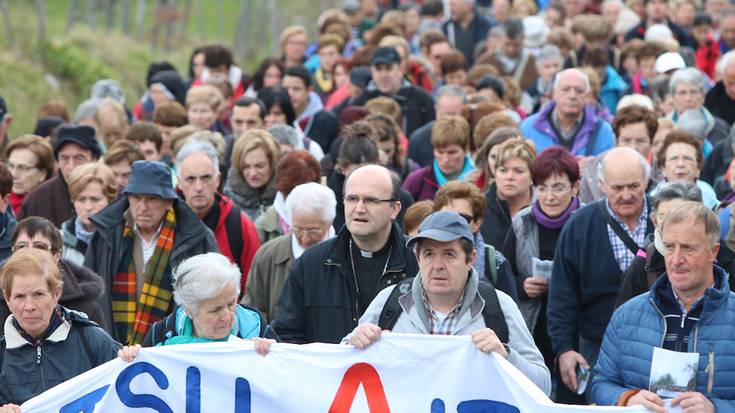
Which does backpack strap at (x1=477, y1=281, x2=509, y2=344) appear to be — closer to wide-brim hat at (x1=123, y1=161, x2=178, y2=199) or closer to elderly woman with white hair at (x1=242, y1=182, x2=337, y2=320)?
elderly woman with white hair at (x1=242, y1=182, x2=337, y2=320)

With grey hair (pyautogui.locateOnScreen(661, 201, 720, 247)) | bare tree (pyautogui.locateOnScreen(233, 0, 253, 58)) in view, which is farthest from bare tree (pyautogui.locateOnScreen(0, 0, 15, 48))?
grey hair (pyautogui.locateOnScreen(661, 201, 720, 247))

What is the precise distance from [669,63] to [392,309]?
33.5 ft

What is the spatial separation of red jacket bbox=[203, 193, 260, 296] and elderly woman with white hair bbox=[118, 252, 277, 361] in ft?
9.26

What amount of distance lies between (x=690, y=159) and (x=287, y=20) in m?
29.2

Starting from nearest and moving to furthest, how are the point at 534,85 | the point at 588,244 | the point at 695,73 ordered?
the point at 588,244 → the point at 695,73 → the point at 534,85

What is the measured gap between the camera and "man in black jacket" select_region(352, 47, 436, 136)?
17062 mm

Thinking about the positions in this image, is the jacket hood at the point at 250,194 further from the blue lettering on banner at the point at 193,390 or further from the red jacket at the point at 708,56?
the red jacket at the point at 708,56

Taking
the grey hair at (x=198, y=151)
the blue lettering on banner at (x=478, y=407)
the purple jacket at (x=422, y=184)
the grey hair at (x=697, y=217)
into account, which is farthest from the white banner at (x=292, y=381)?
the purple jacket at (x=422, y=184)

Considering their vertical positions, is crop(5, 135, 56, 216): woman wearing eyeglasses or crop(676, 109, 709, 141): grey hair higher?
Result: crop(676, 109, 709, 141): grey hair

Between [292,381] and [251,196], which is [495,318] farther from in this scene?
[251,196]

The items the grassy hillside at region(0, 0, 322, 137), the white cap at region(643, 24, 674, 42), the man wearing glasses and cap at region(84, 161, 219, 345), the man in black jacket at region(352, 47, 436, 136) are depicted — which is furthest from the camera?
the grassy hillside at region(0, 0, 322, 137)

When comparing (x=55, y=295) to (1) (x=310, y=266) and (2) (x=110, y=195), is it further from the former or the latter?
(2) (x=110, y=195)

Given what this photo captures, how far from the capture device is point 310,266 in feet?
30.6

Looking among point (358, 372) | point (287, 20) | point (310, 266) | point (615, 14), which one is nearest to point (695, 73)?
point (310, 266)
